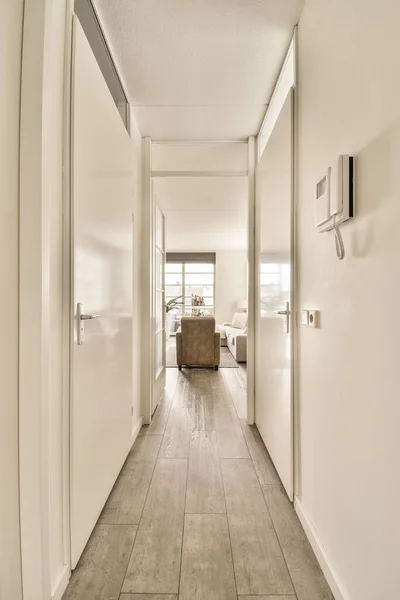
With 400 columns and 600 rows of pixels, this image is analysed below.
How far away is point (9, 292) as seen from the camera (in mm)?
1070

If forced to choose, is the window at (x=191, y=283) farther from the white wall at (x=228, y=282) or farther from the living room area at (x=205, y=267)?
the white wall at (x=228, y=282)

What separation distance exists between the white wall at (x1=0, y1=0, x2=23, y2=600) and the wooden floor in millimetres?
414

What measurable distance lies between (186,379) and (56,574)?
3.57 meters

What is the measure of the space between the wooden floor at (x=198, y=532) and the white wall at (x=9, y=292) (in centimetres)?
41

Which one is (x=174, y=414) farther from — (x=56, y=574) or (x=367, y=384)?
(x=367, y=384)

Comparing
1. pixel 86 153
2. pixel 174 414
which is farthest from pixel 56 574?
pixel 174 414

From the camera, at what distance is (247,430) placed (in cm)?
293

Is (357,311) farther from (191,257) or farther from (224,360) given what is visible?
(191,257)

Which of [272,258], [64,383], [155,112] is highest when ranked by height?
[155,112]

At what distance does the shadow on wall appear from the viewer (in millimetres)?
909

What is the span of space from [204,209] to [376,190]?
478 centimetres

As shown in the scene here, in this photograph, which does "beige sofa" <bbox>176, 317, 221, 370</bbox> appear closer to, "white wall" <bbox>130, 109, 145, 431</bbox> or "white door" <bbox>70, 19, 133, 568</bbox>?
"white wall" <bbox>130, 109, 145, 431</bbox>

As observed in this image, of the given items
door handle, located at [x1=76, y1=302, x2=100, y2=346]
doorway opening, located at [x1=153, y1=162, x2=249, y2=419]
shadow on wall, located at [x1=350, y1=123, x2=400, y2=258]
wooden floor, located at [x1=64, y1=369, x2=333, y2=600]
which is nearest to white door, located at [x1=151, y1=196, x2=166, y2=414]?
doorway opening, located at [x1=153, y1=162, x2=249, y2=419]

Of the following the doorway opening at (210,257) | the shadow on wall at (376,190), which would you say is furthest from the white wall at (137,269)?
the shadow on wall at (376,190)
